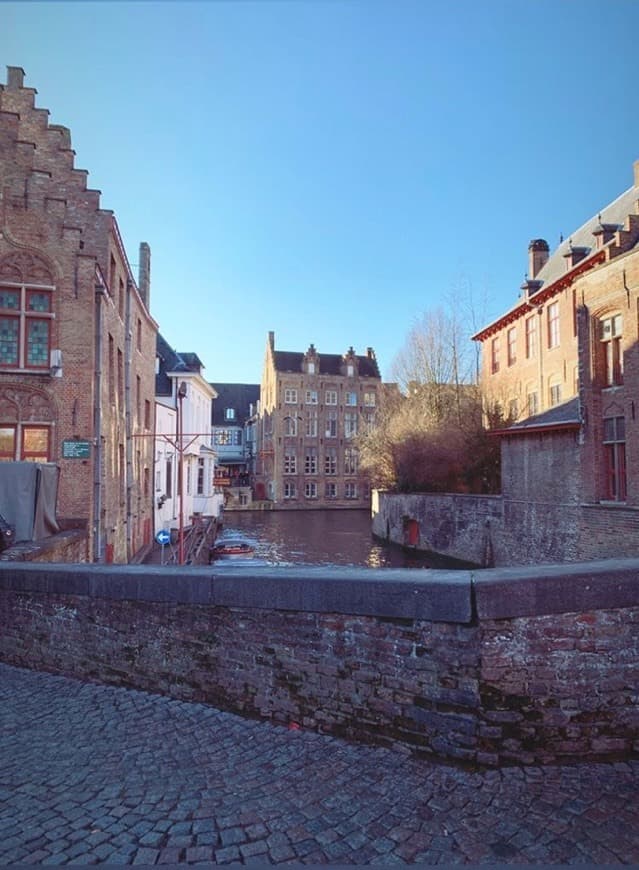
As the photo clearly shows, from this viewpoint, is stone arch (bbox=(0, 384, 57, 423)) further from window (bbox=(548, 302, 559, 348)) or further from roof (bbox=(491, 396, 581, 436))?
window (bbox=(548, 302, 559, 348))

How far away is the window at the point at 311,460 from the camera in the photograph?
211 ft

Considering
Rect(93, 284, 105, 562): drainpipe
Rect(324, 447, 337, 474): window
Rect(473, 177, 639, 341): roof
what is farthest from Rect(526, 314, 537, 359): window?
Rect(324, 447, 337, 474): window

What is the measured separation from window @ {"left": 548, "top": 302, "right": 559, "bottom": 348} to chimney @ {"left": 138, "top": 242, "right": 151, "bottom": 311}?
20149 mm

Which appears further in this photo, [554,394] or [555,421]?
[554,394]

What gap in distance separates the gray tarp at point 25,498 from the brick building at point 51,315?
2.20 metres

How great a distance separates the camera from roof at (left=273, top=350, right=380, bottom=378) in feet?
213

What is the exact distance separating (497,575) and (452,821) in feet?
5.25

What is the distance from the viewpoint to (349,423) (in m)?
65.9

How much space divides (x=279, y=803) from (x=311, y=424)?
6082 centimetres

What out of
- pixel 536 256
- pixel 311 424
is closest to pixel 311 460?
pixel 311 424

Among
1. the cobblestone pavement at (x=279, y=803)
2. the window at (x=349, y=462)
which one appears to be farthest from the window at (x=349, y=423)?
the cobblestone pavement at (x=279, y=803)

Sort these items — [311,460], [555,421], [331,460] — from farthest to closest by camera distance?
[331,460], [311,460], [555,421]

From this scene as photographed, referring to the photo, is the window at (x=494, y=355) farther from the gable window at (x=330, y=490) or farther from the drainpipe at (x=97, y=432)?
the gable window at (x=330, y=490)

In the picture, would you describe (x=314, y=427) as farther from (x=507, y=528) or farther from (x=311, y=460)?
(x=507, y=528)
